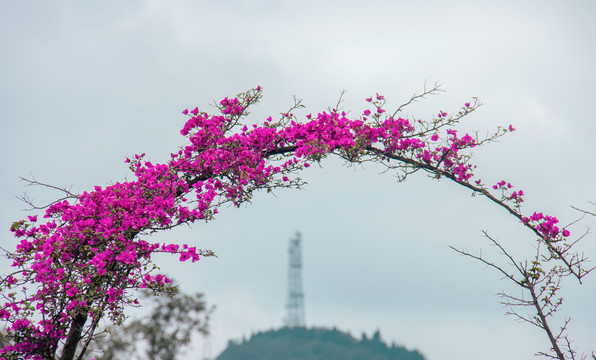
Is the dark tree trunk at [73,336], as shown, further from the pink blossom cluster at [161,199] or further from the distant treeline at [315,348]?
the distant treeline at [315,348]

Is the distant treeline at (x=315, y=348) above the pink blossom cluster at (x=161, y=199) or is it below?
above

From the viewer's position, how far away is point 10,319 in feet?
26.8

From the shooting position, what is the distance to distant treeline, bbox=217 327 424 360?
510 feet

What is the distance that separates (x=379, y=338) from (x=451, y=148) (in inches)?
6176

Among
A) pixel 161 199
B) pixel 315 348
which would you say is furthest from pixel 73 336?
pixel 315 348

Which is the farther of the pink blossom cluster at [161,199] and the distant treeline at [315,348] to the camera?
the distant treeline at [315,348]

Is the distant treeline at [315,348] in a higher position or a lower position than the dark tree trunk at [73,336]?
higher

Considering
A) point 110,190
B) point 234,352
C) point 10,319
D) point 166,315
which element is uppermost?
point 234,352

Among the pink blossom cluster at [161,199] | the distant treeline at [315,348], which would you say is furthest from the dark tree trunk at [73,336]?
the distant treeline at [315,348]

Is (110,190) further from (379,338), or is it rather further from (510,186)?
(379,338)

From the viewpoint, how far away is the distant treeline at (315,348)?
156 metres

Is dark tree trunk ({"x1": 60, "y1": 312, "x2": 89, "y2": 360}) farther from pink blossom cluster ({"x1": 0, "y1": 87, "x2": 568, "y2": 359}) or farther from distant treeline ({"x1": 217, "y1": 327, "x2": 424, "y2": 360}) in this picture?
distant treeline ({"x1": 217, "y1": 327, "x2": 424, "y2": 360})

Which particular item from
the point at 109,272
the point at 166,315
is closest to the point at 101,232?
the point at 109,272

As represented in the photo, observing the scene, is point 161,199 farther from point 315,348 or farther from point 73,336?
point 315,348
